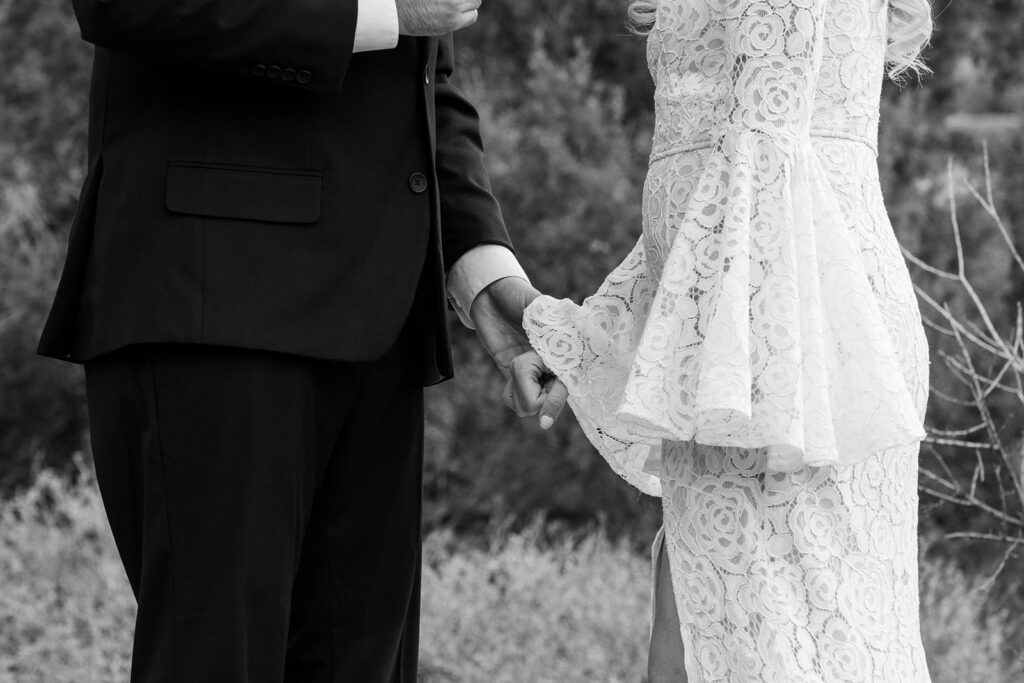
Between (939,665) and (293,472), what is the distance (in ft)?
8.58

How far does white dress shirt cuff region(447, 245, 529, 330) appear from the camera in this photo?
8.01 ft

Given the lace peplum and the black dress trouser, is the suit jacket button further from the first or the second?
the lace peplum

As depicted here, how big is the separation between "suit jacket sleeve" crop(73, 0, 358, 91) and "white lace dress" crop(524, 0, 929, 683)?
503 mm

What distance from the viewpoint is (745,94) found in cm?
182

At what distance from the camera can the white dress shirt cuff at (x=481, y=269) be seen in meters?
2.44

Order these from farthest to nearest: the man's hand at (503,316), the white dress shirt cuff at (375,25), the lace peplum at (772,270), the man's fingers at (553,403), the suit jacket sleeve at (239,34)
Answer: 1. the man's hand at (503,316)
2. the man's fingers at (553,403)
3. the white dress shirt cuff at (375,25)
4. the suit jacket sleeve at (239,34)
5. the lace peplum at (772,270)

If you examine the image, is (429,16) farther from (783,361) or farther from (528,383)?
(783,361)

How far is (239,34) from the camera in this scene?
6.19 ft

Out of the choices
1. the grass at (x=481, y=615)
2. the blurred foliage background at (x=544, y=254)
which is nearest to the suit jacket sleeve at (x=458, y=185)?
the grass at (x=481, y=615)

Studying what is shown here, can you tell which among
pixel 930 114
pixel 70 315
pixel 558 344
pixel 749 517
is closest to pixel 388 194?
pixel 558 344

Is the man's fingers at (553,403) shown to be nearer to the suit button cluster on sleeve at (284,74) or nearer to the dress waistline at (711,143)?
the dress waistline at (711,143)

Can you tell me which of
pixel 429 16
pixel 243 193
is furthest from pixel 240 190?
pixel 429 16

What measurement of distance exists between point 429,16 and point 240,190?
0.42 meters

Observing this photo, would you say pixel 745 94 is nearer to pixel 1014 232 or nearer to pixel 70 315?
pixel 70 315
